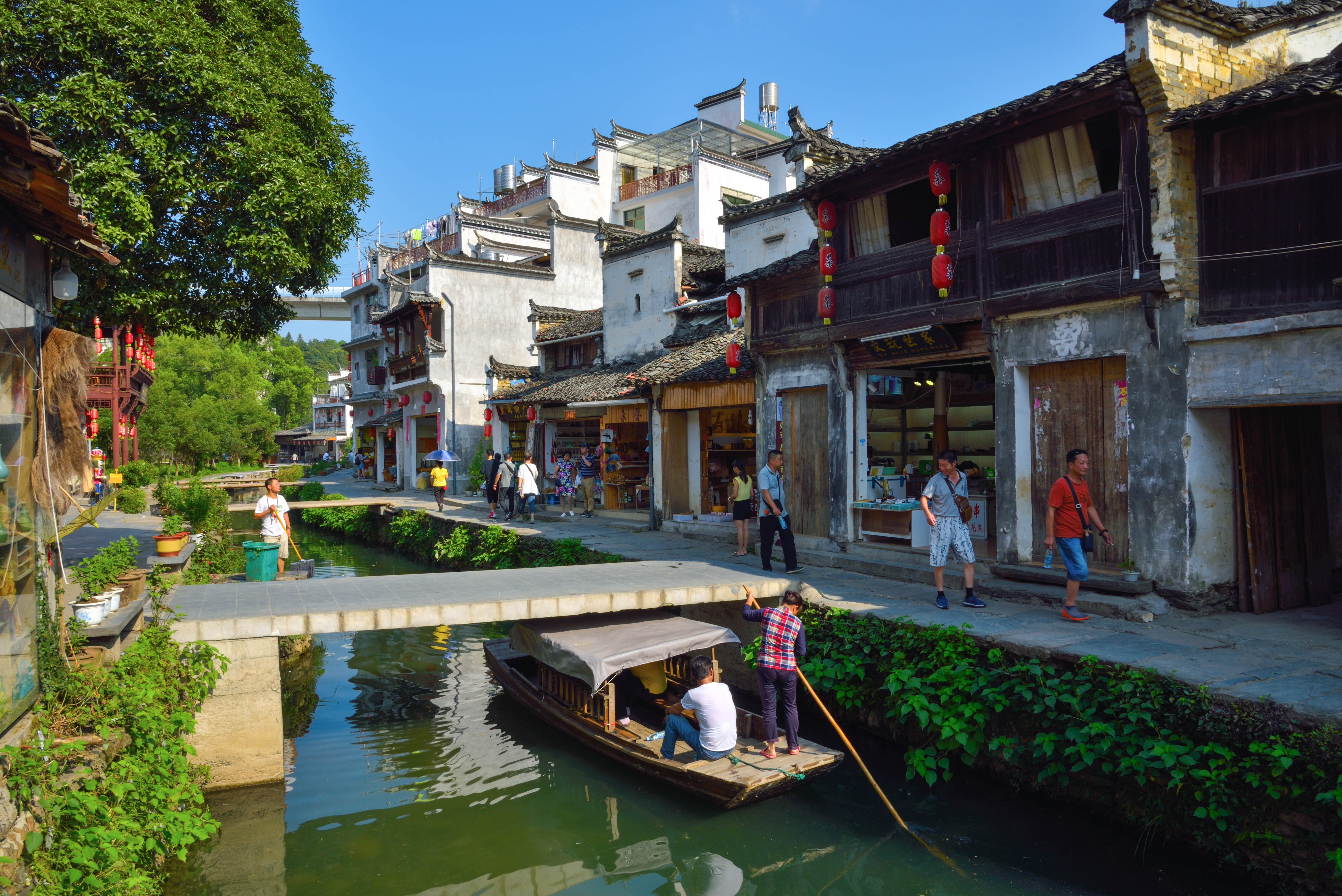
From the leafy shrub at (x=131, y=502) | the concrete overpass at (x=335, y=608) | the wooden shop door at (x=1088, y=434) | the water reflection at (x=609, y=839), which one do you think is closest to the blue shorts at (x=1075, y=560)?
the wooden shop door at (x=1088, y=434)

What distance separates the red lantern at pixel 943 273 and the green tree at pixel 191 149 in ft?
26.9

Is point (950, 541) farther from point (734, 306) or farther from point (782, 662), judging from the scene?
point (734, 306)

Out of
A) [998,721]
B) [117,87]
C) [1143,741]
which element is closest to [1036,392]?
[998,721]

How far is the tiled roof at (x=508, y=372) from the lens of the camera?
28.5 meters

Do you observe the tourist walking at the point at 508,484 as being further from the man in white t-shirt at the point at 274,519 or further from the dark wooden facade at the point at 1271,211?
the dark wooden facade at the point at 1271,211

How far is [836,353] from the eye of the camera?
13.0 meters

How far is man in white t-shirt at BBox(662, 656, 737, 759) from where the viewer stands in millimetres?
7324

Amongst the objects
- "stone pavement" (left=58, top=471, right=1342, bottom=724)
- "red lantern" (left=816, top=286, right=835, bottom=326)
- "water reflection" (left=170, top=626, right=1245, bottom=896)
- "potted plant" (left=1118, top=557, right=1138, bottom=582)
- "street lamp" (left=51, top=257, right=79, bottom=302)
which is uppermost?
"red lantern" (left=816, top=286, right=835, bottom=326)

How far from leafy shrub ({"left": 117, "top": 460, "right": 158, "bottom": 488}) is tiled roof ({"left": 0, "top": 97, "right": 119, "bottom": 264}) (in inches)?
930

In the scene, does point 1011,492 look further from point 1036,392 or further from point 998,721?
point 998,721

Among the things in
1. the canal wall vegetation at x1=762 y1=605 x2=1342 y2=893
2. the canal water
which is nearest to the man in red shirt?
the canal wall vegetation at x1=762 y1=605 x2=1342 y2=893

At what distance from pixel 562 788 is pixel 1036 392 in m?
7.42

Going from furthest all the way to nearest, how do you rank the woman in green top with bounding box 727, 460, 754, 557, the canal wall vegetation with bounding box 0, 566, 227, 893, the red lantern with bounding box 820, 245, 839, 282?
the woman in green top with bounding box 727, 460, 754, 557 → the red lantern with bounding box 820, 245, 839, 282 → the canal wall vegetation with bounding box 0, 566, 227, 893

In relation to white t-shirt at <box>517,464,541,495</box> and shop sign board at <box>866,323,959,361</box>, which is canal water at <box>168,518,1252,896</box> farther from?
white t-shirt at <box>517,464,541,495</box>
